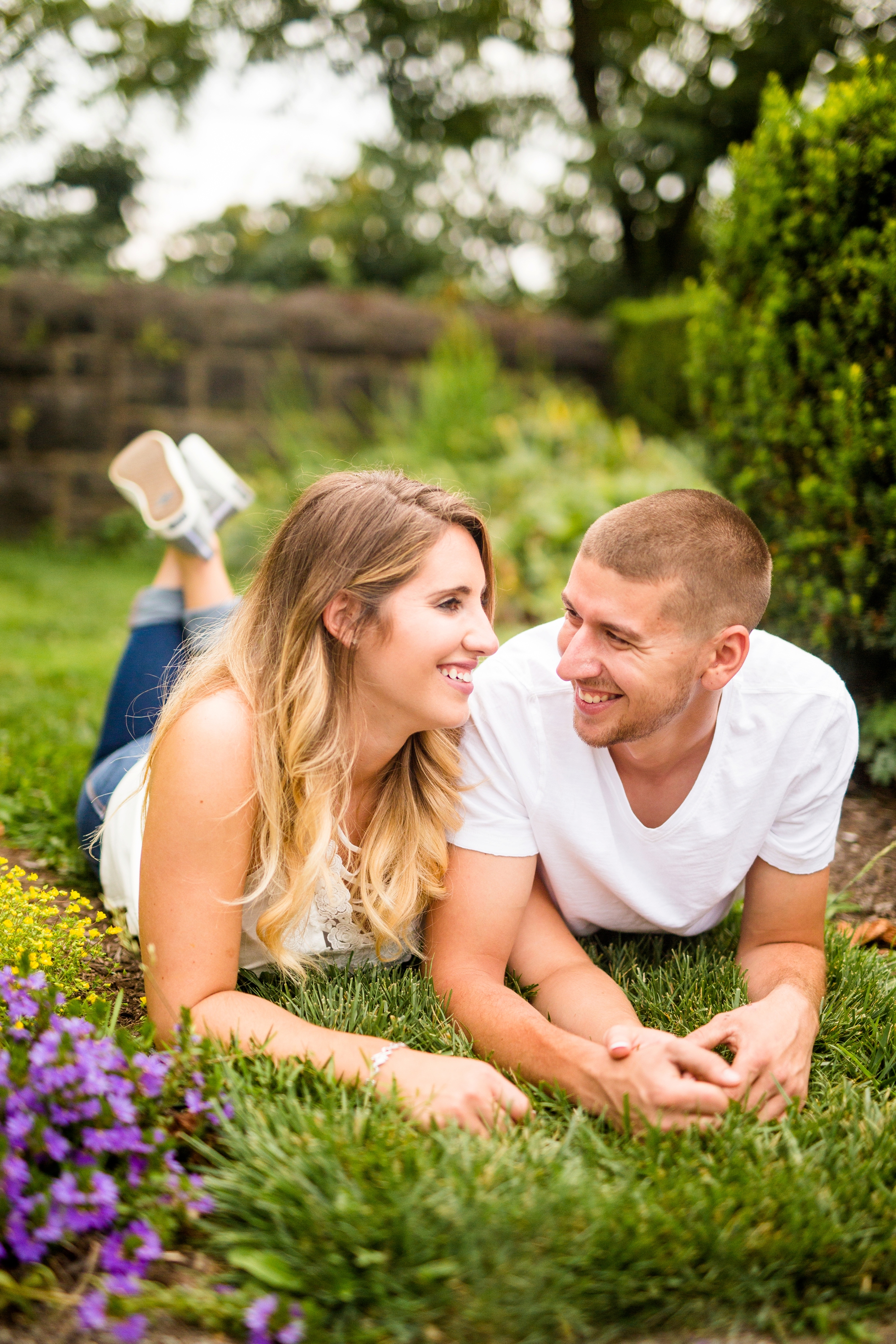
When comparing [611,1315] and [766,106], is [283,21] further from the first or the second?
[611,1315]

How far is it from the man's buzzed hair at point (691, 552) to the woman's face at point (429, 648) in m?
0.27

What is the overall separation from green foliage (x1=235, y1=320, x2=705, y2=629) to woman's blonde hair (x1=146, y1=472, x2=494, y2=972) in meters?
2.80

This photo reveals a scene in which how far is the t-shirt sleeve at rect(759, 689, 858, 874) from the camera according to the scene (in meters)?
2.23

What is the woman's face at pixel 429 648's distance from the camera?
2.08 m

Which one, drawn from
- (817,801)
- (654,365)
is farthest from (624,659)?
(654,365)

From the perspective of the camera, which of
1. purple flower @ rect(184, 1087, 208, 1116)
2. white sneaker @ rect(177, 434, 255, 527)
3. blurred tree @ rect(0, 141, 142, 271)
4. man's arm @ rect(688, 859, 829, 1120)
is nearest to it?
purple flower @ rect(184, 1087, 208, 1116)

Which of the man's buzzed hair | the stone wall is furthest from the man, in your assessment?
the stone wall

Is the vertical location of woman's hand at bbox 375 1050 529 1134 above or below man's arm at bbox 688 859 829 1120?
below

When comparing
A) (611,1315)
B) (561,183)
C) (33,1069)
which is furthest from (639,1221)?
(561,183)

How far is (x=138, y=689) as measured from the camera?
3102 mm

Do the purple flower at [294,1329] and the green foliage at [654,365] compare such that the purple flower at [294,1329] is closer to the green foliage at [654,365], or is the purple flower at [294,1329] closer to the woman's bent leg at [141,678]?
the woman's bent leg at [141,678]

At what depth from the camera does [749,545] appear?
7.05 ft

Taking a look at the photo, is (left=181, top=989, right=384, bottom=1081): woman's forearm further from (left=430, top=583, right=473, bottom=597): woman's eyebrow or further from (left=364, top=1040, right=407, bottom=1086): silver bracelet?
(left=430, top=583, right=473, bottom=597): woman's eyebrow

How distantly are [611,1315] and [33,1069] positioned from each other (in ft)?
3.04
